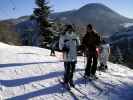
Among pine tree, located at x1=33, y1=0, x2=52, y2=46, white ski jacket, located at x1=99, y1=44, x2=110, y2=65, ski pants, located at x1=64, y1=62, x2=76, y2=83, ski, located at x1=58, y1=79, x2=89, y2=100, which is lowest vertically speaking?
ski, located at x1=58, y1=79, x2=89, y2=100

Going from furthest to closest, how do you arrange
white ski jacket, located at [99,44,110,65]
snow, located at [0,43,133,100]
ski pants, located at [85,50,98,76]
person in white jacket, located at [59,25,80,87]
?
white ski jacket, located at [99,44,110,65] < ski pants, located at [85,50,98,76] < person in white jacket, located at [59,25,80,87] < snow, located at [0,43,133,100]

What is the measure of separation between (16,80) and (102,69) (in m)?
5.40

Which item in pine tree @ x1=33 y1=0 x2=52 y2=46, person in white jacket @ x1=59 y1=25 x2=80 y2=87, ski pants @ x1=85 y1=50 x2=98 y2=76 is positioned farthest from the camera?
pine tree @ x1=33 y1=0 x2=52 y2=46

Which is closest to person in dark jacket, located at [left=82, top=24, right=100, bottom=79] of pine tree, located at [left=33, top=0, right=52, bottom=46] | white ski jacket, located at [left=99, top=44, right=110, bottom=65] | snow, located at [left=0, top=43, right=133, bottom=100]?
snow, located at [left=0, top=43, right=133, bottom=100]

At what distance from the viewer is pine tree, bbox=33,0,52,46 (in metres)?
42.9

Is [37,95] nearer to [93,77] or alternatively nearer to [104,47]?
[93,77]

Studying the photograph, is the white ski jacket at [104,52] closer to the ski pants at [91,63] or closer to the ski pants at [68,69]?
the ski pants at [91,63]

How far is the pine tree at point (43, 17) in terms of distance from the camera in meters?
42.9

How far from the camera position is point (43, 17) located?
148 ft

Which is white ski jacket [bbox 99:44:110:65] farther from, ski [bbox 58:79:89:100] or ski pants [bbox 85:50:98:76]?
ski [bbox 58:79:89:100]

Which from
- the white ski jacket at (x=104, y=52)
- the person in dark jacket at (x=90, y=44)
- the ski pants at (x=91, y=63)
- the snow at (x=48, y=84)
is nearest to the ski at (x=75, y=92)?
the snow at (x=48, y=84)

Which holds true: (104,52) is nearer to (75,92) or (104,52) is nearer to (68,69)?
(68,69)

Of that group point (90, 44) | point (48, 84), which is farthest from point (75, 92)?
point (90, 44)

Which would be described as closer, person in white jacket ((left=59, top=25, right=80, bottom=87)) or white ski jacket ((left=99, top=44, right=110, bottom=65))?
person in white jacket ((left=59, top=25, right=80, bottom=87))
